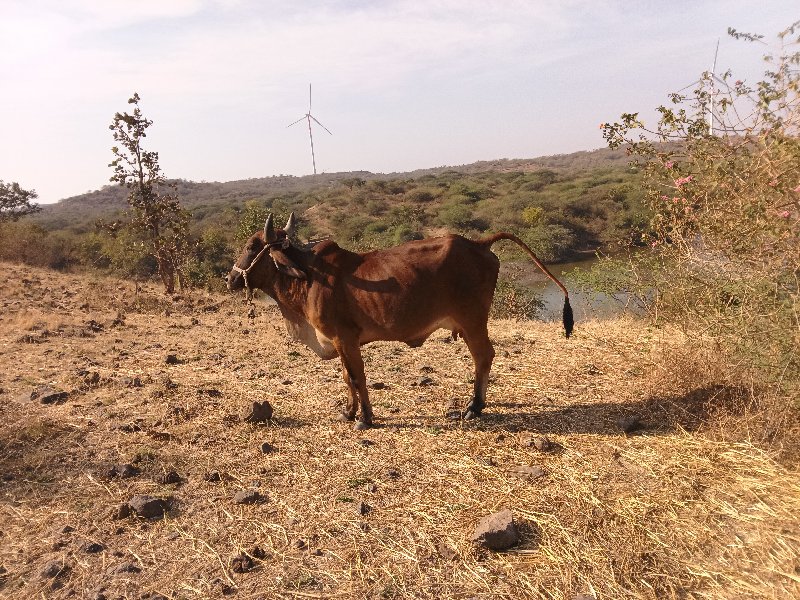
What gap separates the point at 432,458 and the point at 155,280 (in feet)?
51.2

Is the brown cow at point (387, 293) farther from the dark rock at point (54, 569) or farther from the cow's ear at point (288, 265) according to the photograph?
the dark rock at point (54, 569)

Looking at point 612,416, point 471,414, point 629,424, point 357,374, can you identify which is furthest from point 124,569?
point 612,416

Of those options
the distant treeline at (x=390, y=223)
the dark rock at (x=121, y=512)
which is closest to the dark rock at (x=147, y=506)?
the dark rock at (x=121, y=512)

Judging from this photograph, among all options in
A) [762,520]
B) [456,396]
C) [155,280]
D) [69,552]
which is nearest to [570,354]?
[456,396]

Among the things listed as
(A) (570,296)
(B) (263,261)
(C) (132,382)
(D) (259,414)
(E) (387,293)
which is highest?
(B) (263,261)

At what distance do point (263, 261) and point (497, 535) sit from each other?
3.65 meters

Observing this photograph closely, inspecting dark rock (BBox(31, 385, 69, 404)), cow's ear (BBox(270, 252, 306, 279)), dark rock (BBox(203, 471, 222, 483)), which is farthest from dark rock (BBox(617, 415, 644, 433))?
dark rock (BBox(31, 385, 69, 404))

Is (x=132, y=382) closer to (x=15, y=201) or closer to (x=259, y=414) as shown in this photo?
(x=259, y=414)

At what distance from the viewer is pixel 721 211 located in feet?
16.4

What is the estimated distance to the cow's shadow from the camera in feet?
16.6

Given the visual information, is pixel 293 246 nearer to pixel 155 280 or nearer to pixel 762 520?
pixel 762 520

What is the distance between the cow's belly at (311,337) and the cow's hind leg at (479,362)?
145 centimetres

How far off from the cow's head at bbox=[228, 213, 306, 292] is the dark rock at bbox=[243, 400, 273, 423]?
1.27 m

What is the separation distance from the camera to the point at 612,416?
5398mm
